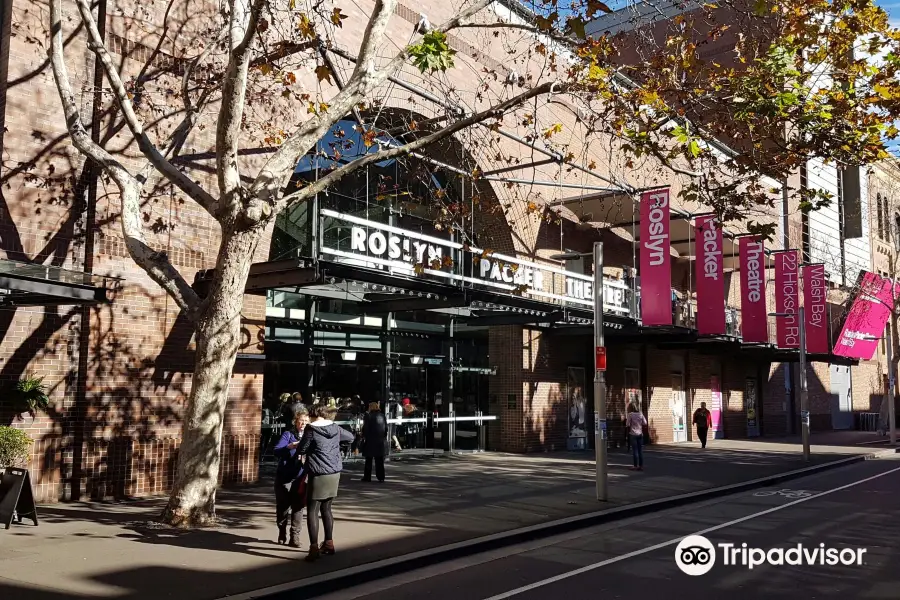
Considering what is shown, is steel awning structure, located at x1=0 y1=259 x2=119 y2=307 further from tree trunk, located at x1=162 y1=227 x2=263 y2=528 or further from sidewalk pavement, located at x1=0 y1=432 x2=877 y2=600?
sidewalk pavement, located at x1=0 y1=432 x2=877 y2=600

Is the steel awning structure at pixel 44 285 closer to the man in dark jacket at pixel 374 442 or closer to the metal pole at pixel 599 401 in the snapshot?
the man in dark jacket at pixel 374 442

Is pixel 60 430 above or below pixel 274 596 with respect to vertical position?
above

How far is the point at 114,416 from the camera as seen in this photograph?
12.4m

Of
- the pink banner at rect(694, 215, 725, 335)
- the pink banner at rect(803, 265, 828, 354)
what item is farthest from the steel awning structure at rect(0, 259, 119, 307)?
the pink banner at rect(803, 265, 828, 354)

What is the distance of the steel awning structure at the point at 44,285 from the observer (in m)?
9.47

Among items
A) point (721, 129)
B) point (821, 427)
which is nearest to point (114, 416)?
point (721, 129)

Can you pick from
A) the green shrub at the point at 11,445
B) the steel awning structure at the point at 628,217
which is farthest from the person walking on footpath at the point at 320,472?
the steel awning structure at the point at 628,217

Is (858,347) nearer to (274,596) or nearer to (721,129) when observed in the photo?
(721,129)

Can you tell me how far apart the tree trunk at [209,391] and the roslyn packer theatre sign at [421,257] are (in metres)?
3.11

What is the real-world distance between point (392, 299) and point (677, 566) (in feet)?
Answer: 34.4

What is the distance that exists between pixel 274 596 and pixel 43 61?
937 cm

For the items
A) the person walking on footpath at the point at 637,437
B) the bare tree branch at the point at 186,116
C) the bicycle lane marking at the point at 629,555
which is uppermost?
the bare tree branch at the point at 186,116

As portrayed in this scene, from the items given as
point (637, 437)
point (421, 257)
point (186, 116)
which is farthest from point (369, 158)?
point (637, 437)

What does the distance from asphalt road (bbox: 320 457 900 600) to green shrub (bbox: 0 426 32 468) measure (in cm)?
513
